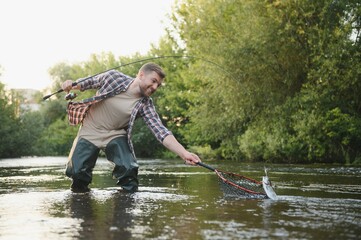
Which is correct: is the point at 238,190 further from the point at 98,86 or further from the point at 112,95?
the point at 98,86

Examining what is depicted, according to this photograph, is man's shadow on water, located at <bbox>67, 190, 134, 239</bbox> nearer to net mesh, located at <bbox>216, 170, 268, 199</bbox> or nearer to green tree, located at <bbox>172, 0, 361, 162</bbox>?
net mesh, located at <bbox>216, 170, 268, 199</bbox>

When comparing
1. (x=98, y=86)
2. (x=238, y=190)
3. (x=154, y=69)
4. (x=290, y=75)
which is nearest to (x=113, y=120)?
(x=98, y=86)

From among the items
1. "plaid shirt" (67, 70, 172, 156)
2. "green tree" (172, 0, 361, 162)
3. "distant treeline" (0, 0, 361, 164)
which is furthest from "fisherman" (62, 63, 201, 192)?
"distant treeline" (0, 0, 361, 164)

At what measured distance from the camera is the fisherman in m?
7.79

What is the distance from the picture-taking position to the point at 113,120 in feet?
25.8

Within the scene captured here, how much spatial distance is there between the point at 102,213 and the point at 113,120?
245 cm

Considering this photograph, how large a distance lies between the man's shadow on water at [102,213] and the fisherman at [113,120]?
41cm

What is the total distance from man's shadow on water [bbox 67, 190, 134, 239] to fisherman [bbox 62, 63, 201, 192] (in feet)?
1.36

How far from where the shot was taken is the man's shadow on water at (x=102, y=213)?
4422 mm

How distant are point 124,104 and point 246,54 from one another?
16816 mm

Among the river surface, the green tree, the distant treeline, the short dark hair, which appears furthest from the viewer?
the distant treeline

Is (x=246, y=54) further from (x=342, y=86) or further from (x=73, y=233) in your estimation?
(x=73, y=233)

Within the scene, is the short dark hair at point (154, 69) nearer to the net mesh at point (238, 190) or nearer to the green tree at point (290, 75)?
the net mesh at point (238, 190)

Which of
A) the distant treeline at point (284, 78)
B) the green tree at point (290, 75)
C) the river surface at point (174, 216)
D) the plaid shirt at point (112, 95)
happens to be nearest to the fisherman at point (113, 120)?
the plaid shirt at point (112, 95)
